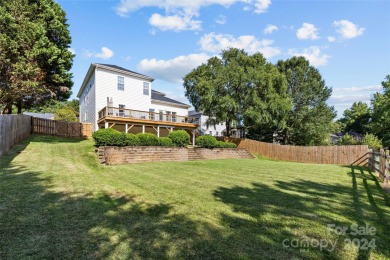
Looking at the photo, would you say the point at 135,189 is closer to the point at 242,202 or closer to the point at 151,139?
the point at 242,202

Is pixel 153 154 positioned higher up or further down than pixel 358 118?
further down

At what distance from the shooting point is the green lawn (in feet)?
10.5

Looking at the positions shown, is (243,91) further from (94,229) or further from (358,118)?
(358,118)

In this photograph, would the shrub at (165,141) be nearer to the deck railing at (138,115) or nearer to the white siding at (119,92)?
the deck railing at (138,115)

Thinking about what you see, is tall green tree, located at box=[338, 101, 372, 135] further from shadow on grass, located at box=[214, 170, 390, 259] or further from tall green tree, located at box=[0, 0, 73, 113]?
tall green tree, located at box=[0, 0, 73, 113]

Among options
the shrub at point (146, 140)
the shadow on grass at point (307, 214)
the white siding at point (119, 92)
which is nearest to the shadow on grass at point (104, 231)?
the shadow on grass at point (307, 214)

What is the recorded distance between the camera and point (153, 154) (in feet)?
50.6

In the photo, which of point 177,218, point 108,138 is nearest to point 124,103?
point 108,138

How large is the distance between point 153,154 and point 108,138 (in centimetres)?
307

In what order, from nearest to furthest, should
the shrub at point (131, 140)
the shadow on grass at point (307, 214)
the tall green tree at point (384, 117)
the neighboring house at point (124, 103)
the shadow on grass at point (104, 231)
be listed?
the shadow on grass at point (104, 231) → the shadow on grass at point (307, 214) → the shrub at point (131, 140) → the neighboring house at point (124, 103) → the tall green tree at point (384, 117)

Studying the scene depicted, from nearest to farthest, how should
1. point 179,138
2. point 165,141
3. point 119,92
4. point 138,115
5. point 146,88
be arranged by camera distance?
1. point 165,141
2. point 179,138
3. point 138,115
4. point 119,92
5. point 146,88

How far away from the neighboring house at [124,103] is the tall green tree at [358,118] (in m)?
43.5

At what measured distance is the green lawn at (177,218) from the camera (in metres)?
3.20

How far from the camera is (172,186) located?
7.15 metres
